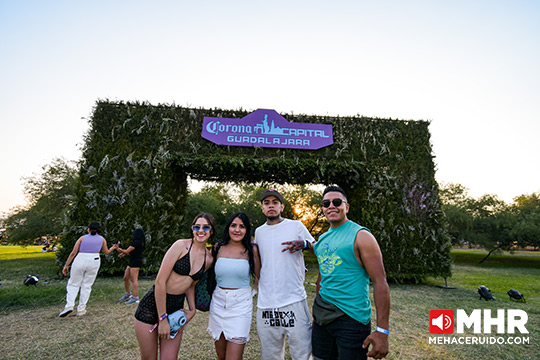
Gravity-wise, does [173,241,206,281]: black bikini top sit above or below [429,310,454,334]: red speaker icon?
above

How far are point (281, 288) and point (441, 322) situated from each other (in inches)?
195

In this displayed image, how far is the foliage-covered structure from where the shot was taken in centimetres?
960

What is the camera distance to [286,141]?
10.6 meters

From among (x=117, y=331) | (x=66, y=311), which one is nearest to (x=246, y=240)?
(x=117, y=331)

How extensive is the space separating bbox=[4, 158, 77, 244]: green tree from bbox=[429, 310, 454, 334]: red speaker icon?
1683 cm

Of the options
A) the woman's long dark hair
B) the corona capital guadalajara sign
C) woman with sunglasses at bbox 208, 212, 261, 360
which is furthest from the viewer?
the corona capital guadalajara sign

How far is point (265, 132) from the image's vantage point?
10.6 meters

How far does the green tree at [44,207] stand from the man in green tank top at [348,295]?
1607cm

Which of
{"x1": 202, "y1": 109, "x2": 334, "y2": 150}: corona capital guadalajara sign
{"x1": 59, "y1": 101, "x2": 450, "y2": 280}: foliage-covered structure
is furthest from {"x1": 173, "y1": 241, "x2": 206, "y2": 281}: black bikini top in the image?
{"x1": 202, "y1": 109, "x2": 334, "y2": 150}: corona capital guadalajara sign

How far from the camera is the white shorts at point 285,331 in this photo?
8.57 feet

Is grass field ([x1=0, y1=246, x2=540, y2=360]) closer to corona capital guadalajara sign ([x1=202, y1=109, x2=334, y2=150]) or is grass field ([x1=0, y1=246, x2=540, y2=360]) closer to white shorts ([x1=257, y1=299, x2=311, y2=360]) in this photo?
white shorts ([x1=257, y1=299, x2=311, y2=360])

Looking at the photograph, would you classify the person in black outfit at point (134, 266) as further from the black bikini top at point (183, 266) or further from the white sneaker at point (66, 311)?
the black bikini top at point (183, 266)

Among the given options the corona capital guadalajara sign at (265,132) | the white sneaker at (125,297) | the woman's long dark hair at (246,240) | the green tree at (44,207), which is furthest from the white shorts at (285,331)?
the green tree at (44,207)

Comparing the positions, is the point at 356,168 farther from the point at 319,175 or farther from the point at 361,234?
the point at 361,234
